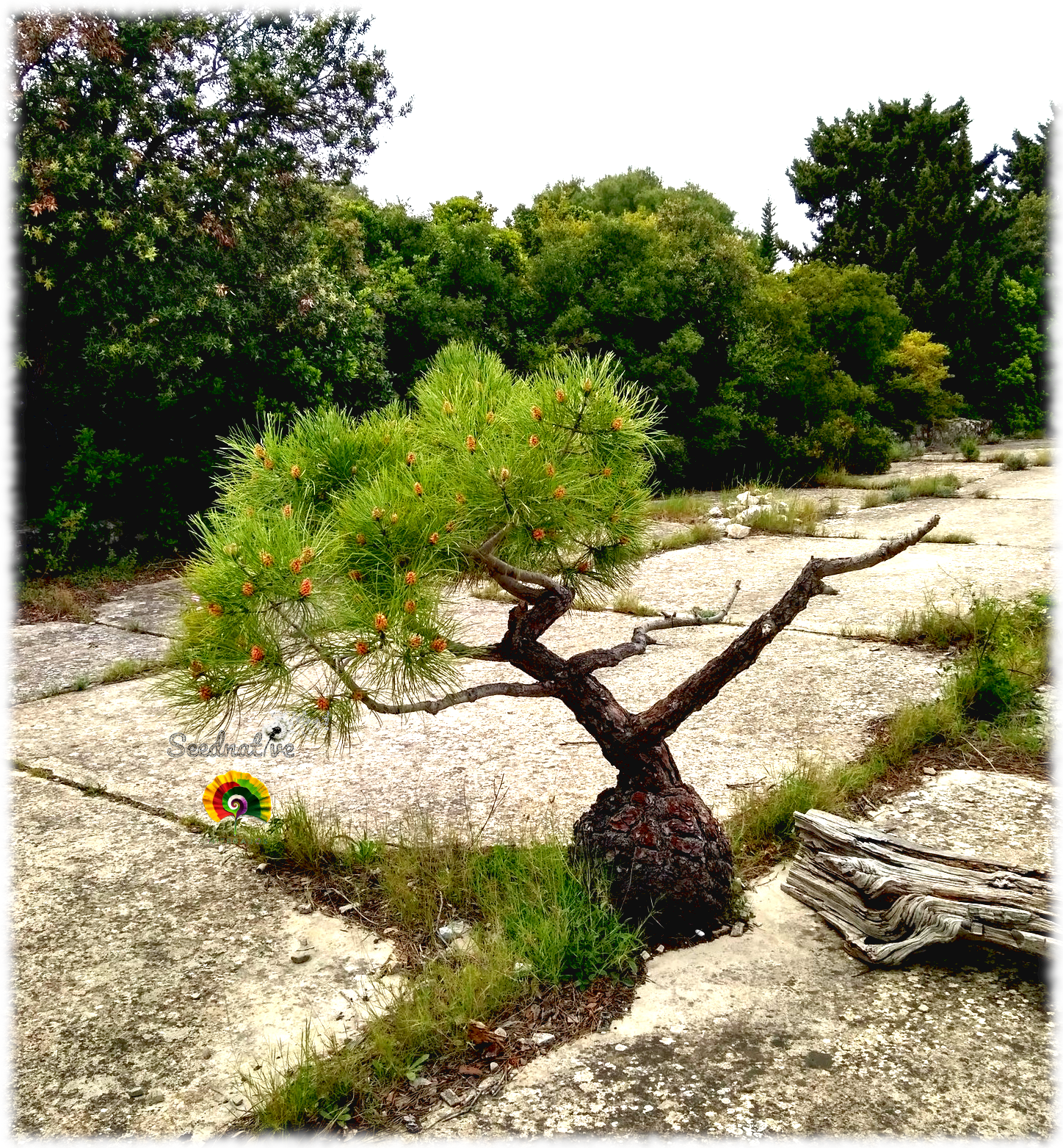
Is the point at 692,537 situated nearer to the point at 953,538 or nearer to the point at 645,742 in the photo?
the point at 953,538

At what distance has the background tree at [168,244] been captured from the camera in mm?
7105

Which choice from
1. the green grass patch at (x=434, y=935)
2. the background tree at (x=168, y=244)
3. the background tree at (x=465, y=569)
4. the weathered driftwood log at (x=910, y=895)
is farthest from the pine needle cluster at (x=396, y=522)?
the background tree at (x=168, y=244)

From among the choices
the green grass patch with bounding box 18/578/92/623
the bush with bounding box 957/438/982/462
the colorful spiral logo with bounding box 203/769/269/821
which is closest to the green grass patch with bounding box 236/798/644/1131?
the colorful spiral logo with bounding box 203/769/269/821

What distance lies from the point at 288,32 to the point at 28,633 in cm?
490

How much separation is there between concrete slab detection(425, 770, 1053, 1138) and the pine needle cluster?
0.90 metres

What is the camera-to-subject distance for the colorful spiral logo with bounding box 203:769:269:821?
3484 millimetres

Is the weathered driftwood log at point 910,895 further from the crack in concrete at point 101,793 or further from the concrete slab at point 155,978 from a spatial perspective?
the crack in concrete at point 101,793

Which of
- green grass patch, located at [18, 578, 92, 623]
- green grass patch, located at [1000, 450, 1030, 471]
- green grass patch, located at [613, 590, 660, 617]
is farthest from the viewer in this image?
green grass patch, located at [1000, 450, 1030, 471]

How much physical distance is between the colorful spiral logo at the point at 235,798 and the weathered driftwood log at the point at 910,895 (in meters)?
1.75

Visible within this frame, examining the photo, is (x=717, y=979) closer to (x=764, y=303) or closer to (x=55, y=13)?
(x=55, y=13)

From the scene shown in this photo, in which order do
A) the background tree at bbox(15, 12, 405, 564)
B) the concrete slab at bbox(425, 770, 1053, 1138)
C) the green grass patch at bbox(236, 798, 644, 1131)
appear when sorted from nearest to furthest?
the concrete slab at bbox(425, 770, 1053, 1138) < the green grass patch at bbox(236, 798, 644, 1131) < the background tree at bbox(15, 12, 405, 564)

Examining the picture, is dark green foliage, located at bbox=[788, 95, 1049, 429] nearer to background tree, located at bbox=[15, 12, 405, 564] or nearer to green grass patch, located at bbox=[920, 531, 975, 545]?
green grass patch, located at bbox=[920, 531, 975, 545]

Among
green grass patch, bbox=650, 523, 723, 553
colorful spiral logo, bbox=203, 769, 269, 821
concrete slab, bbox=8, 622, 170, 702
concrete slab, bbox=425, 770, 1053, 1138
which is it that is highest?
green grass patch, bbox=650, 523, 723, 553

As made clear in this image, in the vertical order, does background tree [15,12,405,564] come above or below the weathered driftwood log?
above
